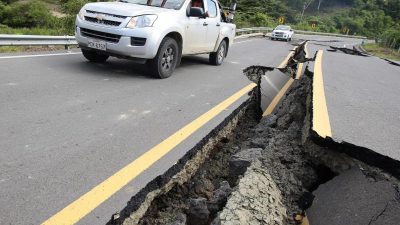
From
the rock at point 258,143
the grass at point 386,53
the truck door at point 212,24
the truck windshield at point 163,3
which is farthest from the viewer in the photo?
the grass at point 386,53

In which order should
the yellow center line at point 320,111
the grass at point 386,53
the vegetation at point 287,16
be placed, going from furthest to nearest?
the grass at point 386,53
the vegetation at point 287,16
the yellow center line at point 320,111

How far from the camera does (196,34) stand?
834 centimetres

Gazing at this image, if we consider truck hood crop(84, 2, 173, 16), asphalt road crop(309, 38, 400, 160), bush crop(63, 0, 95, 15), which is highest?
truck hood crop(84, 2, 173, 16)

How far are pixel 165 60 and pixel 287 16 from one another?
70824mm

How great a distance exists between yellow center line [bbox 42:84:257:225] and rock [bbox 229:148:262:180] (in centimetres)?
63

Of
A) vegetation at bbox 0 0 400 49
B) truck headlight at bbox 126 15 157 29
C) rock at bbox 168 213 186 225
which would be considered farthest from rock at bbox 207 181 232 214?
vegetation at bbox 0 0 400 49

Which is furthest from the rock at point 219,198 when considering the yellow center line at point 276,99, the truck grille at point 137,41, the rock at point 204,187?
the truck grille at point 137,41

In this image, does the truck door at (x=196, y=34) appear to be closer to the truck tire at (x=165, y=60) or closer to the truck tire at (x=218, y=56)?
the truck tire at (x=165, y=60)

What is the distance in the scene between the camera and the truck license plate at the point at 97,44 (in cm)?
677

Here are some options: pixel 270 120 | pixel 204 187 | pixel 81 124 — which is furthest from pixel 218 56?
pixel 204 187

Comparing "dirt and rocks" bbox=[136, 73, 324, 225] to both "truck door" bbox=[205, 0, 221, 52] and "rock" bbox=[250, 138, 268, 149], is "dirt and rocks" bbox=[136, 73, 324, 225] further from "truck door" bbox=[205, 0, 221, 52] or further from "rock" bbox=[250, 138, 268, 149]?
"truck door" bbox=[205, 0, 221, 52]

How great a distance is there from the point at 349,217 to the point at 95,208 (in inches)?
71.4

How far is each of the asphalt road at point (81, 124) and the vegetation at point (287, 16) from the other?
7199 millimetres

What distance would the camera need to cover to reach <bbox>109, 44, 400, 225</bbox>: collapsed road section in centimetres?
283
